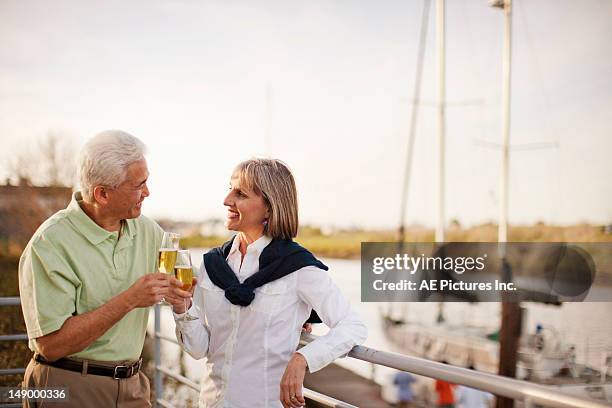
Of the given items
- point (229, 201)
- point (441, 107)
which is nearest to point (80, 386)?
point (229, 201)

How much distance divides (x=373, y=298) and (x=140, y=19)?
12413mm

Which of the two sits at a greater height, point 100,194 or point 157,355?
point 100,194

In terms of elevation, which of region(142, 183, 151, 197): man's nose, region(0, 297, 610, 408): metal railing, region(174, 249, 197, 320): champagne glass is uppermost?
region(142, 183, 151, 197): man's nose

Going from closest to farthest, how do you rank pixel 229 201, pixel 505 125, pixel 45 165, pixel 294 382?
pixel 294 382, pixel 229 201, pixel 45 165, pixel 505 125

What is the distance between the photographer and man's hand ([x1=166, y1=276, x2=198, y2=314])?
74.2 inches

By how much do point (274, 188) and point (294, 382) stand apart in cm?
56

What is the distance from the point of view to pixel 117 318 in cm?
191

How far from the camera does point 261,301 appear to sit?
6.40 ft

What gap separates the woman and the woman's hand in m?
0.10

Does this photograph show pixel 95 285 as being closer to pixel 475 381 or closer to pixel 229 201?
pixel 229 201

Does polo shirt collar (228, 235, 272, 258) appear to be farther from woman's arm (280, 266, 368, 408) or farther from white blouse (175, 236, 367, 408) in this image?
woman's arm (280, 266, 368, 408)

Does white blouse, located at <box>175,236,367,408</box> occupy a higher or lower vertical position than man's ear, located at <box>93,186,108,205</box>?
lower

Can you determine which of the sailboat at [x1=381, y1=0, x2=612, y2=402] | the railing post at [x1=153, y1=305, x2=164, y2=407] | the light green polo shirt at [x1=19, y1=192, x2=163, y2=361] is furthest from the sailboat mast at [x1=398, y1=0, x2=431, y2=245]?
the light green polo shirt at [x1=19, y1=192, x2=163, y2=361]

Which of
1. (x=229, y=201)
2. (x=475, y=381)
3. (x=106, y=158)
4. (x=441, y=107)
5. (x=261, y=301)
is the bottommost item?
(x=475, y=381)
